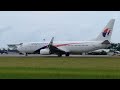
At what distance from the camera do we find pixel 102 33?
67.9 m

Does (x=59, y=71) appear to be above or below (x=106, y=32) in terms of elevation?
below

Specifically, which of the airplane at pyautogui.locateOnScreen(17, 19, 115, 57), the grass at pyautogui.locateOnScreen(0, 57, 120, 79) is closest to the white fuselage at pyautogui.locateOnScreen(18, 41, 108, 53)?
the airplane at pyautogui.locateOnScreen(17, 19, 115, 57)

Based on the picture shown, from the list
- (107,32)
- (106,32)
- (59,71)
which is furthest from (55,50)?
(59,71)

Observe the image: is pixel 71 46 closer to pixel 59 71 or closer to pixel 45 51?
pixel 45 51

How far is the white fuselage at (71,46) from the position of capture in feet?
221

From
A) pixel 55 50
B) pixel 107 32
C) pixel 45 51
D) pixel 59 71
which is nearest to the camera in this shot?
pixel 59 71

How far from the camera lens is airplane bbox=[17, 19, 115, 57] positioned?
6725cm

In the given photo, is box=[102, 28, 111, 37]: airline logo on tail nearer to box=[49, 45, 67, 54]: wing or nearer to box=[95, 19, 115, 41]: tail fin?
box=[95, 19, 115, 41]: tail fin

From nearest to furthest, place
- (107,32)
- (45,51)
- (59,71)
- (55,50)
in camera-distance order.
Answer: (59,71) < (45,51) < (55,50) < (107,32)

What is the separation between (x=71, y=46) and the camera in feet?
226
